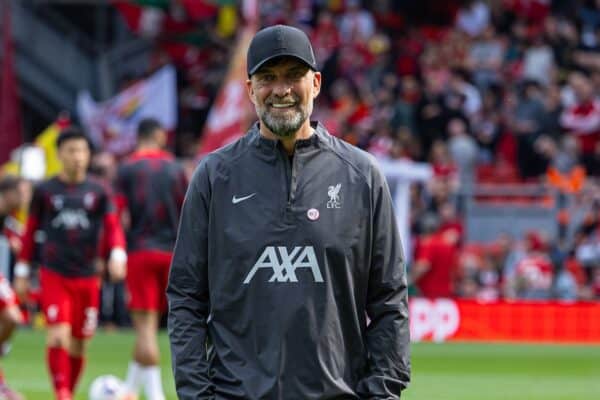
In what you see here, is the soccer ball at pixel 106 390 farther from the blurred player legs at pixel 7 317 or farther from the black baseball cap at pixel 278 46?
the black baseball cap at pixel 278 46

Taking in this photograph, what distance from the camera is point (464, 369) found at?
17734 mm

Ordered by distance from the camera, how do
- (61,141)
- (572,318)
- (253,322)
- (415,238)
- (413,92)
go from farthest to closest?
(413,92), (415,238), (572,318), (61,141), (253,322)

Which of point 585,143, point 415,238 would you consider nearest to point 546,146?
point 585,143

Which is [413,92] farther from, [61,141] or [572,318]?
[61,141]

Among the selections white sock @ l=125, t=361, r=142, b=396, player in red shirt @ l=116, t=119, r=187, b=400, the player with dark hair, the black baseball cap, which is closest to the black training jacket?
the black baseball cap

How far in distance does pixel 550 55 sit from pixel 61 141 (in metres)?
16.3

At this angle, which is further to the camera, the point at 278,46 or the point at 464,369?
the point at 464,369

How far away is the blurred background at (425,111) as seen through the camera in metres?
22.7

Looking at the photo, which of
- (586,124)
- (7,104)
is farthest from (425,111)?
(7,104)

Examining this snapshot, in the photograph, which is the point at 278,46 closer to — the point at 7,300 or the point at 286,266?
the point at 286,266

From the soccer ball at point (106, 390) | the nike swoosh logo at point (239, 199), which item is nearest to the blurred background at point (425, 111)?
the soccer ball at point (106, 390)

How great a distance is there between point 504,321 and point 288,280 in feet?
56.8

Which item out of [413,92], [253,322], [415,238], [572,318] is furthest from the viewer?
[413,92]

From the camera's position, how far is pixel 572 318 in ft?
72.7
